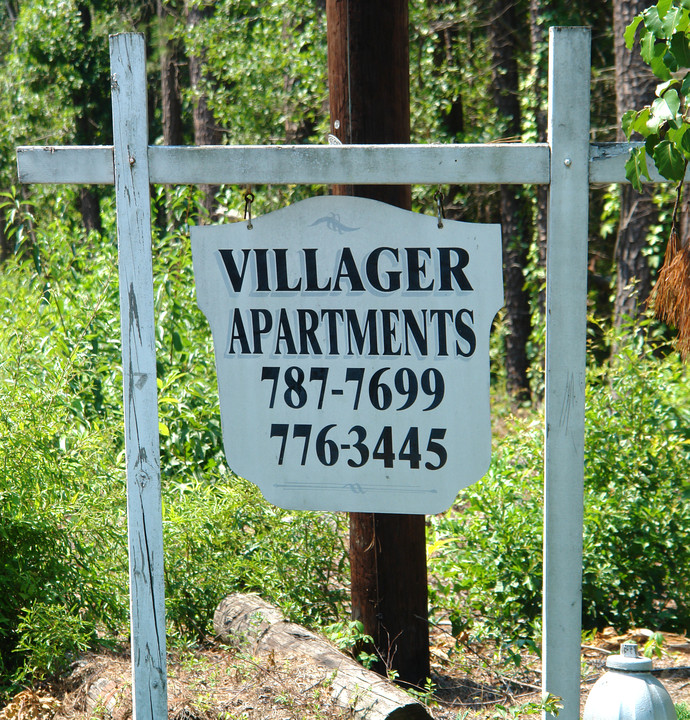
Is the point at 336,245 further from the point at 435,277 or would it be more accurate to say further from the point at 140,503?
the point at 140,503

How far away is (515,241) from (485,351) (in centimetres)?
905

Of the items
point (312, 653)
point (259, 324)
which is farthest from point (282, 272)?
point (312, 653)

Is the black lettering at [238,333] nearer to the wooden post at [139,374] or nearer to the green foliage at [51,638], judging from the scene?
the wooden post at [139,374]

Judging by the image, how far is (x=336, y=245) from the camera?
2623 mm

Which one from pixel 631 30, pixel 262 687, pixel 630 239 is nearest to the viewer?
pixel 631 30

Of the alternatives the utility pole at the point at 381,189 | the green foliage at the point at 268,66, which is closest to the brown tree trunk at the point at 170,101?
the green foliage at the point at 268,66

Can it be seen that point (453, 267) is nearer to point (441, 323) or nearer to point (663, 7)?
point (441, 323)

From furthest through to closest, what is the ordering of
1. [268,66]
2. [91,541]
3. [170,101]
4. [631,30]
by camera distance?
[170,101], [268,66], [91,541], [631,30]

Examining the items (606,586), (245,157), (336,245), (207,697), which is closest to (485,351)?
(336,245)

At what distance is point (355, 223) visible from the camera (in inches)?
103

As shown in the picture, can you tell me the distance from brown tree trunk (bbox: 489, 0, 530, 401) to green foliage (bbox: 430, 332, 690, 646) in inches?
250

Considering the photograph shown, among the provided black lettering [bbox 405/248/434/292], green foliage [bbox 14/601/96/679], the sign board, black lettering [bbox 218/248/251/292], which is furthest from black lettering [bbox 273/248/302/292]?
green foliage [bbox 14/601/96/679]

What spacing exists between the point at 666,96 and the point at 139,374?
5.86 feet

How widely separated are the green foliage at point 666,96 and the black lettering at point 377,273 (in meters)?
0.74
